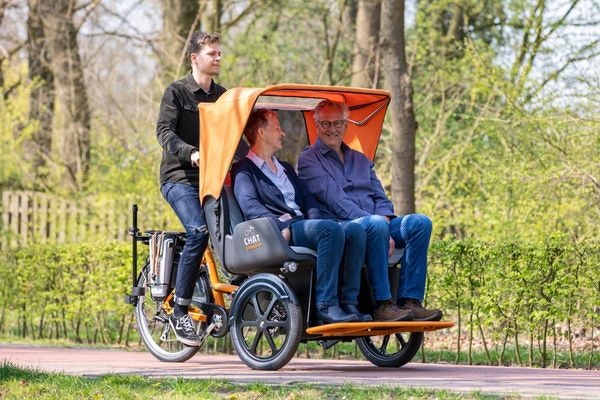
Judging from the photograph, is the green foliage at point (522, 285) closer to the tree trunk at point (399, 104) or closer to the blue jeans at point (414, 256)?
the blue jeans at point (414, 256)

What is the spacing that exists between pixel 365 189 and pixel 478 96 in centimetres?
1071

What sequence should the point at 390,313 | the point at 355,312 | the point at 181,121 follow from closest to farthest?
the point at 355,312 → the point at 390,313 → the point at 181,121

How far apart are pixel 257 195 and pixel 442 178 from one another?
792 cm

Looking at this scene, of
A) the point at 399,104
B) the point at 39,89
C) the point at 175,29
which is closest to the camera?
the point at 399,104

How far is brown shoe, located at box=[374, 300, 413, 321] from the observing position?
8.33 m

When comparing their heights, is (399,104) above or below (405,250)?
above

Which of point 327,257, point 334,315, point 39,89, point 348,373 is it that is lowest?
point 348,373

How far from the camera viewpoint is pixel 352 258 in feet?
27.1

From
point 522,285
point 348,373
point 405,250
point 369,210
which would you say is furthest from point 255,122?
point 522,285

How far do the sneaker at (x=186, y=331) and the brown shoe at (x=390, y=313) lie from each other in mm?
1513

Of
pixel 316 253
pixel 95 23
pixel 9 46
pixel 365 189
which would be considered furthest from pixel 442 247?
pixel 9 46

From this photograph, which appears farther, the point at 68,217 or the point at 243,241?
the point at 68,217

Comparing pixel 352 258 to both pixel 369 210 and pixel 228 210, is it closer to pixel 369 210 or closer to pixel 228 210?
pixel 369 210

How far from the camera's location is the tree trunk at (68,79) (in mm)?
22142
